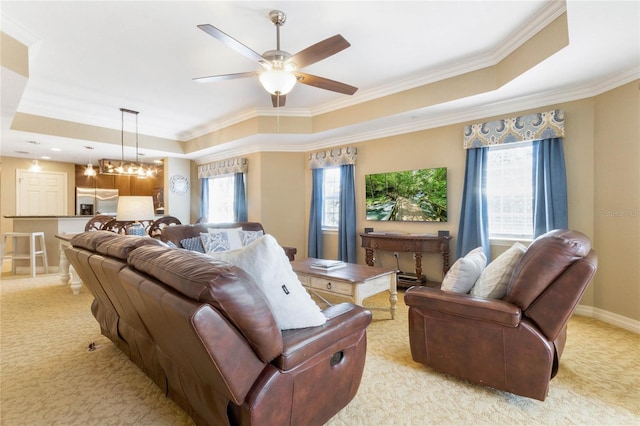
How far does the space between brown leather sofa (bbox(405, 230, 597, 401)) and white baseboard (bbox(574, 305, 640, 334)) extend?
1678 millimetres

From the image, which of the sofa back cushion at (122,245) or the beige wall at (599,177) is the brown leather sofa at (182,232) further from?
the beige wall at (599,177)

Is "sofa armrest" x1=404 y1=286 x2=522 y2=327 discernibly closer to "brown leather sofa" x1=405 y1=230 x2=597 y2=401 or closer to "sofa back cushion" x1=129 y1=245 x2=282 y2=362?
"brown leather sofa" x1=405 y1=230 x2=597 y2=401

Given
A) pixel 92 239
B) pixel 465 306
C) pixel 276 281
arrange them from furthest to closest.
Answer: pixel 92 239
pixel 465 306
pixel 276 281

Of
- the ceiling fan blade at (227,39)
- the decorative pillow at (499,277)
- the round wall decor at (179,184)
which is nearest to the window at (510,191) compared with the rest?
the decorative pillow at (499,277)

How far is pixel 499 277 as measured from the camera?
1947mm

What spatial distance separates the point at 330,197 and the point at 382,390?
12.8 feet

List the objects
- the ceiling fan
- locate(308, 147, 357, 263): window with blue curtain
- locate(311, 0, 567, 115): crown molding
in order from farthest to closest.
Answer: locate(308, 147, 357, 263): window with blue curtain
locate(311, 0, 567, 115): crown molding
the ceiling fan

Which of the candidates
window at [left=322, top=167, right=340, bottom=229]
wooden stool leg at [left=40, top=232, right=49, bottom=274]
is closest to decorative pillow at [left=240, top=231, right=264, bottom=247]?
window at [left=322, top=167, right=340, bottom=229]

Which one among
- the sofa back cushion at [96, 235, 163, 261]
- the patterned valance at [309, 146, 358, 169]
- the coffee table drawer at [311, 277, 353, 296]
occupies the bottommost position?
the coffee table drawer at [311, 277, 353, 296]

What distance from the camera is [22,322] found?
3.15 meters

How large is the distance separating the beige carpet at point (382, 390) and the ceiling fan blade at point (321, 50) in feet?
7.72

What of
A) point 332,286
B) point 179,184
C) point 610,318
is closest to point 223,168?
point 179,184

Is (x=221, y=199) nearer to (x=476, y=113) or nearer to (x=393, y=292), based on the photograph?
(x=393, y=292)

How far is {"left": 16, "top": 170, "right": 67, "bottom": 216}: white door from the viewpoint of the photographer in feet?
24.1
